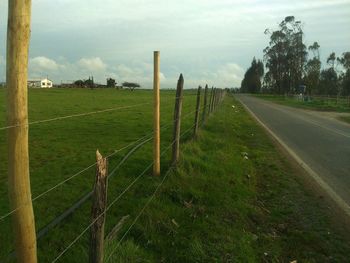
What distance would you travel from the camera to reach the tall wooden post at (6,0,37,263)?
2721 millimetres

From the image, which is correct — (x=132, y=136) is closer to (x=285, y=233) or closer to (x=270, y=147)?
(x=270, y=147)

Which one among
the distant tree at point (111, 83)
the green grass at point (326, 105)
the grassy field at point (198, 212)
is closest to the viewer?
the grassy field at point (198, 212)

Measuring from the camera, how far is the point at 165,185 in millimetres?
7070

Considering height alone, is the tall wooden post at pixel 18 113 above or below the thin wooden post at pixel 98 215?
above

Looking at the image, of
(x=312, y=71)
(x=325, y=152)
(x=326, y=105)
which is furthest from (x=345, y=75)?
(x=325, y=152)

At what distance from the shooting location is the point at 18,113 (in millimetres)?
2785

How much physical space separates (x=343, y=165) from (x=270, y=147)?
A: 119 inches

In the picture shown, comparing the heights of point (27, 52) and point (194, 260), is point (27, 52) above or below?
above

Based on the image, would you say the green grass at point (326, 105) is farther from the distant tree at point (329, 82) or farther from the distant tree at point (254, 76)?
the distant tree at point (254, 76)

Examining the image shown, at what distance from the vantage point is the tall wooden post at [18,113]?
8.93ft

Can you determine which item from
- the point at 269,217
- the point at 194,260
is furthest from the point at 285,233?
the point at 194,260

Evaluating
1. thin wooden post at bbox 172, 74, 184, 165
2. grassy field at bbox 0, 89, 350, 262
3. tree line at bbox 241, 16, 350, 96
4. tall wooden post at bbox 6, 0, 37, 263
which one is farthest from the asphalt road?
tree line at bbox 241, 16, 350, 96

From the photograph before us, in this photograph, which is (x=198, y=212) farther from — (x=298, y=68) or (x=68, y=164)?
(x=298, y=68)

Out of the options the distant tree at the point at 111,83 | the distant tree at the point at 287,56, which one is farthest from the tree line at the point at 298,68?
the distant tree at the point at 111,83
